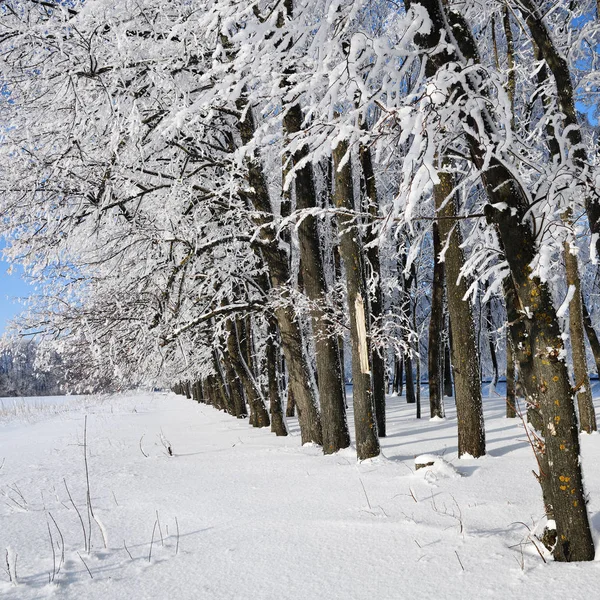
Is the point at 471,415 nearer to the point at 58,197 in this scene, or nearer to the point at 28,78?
the point at 58,197

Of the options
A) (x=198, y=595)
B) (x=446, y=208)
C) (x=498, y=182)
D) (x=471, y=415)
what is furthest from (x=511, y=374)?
(x=198, y=595)

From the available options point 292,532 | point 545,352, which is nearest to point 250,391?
point 292,532

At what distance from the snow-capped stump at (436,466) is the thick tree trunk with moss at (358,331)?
110 centimetres

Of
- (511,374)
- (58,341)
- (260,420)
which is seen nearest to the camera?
(58,341)

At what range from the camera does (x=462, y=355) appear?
7.23 metres

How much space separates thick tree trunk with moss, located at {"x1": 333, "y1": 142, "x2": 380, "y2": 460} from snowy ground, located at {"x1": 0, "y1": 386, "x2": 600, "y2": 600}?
1.18 feet

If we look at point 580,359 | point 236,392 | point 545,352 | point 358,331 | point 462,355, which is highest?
point 358,331

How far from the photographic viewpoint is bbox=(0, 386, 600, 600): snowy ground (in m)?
2.85

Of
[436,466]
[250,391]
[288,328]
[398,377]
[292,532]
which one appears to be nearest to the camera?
[292,532]

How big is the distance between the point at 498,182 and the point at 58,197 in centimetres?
626

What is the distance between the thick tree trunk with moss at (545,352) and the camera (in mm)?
2877

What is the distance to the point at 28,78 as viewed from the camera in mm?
5996

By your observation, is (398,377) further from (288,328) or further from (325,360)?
(325,360)

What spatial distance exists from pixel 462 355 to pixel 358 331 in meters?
1.77
